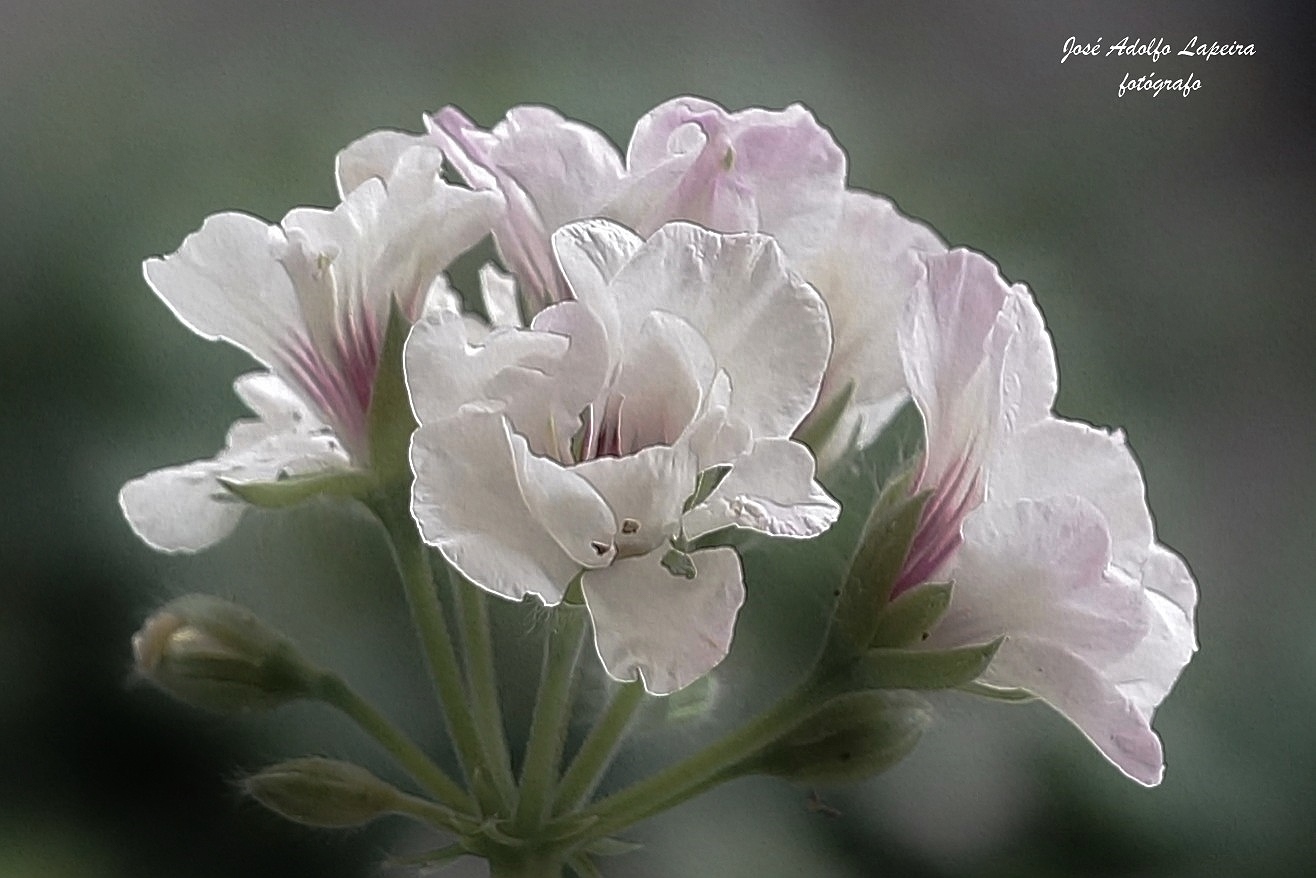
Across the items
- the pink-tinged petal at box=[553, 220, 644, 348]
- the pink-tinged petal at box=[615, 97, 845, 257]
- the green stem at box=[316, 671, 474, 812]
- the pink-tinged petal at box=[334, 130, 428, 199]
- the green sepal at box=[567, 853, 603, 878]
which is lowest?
the green sepal at box=[567, 853, 603, 878]

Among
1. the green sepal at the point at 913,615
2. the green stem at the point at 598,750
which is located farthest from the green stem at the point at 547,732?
the green sepal at the point at 913,615

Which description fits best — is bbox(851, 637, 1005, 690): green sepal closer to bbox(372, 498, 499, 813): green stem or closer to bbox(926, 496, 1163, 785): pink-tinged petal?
bbox(926, 496, 1163, 785): pink-tinged petal

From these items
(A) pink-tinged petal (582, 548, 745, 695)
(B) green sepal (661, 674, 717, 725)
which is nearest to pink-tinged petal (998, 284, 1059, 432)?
(A) pink-tinged petal (582, 548, 745, 695)

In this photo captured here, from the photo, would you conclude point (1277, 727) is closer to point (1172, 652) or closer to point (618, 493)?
point (1172, 652)

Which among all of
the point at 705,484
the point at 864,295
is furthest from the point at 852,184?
the point at 705,484

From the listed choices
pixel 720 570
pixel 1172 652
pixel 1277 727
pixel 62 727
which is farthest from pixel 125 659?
pixel 1277 727
